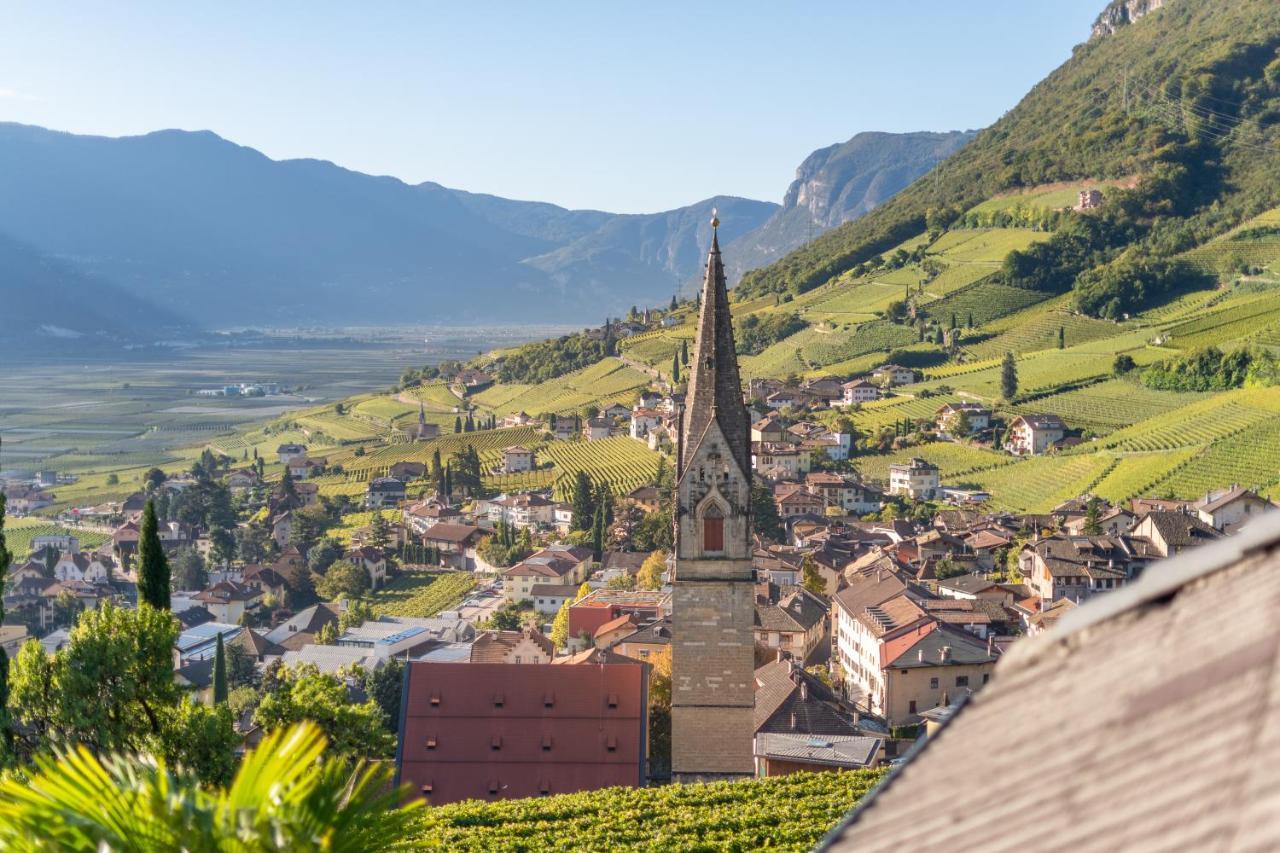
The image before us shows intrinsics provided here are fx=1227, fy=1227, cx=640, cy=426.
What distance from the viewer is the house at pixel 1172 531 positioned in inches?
1961

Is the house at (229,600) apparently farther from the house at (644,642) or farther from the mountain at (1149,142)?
the mountain at (1149,142)

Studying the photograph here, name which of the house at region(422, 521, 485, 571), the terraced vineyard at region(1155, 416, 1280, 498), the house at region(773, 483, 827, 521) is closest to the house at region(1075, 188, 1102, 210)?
the terraced vineyard at region(1155, 416, 1280, 498)

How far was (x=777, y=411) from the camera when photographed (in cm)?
9831

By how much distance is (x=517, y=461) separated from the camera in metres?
95.8

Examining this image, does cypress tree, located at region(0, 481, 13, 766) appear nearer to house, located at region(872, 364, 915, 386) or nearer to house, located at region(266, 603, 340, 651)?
house, located at region(266, 603, 340, 651)

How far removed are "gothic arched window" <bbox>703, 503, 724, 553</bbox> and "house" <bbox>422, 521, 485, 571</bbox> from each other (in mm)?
48708

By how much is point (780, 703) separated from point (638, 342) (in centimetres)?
10371

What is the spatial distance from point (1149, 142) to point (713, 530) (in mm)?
127498

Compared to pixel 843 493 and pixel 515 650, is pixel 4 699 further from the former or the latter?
pixel 843 493

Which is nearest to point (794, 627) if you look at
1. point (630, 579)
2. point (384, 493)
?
point (630, 579)

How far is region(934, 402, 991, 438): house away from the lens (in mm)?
81312

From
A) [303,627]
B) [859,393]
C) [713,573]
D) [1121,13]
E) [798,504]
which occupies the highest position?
[1121,13]

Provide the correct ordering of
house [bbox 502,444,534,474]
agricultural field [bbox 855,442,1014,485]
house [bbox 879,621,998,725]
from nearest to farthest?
house [bbox 879,621,998,725] → agricultural field [bbox 855,442,1014,485] → house [bbox 502,444,534,474]

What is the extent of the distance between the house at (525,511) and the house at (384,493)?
37.1 ft
